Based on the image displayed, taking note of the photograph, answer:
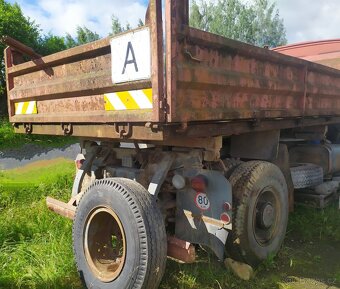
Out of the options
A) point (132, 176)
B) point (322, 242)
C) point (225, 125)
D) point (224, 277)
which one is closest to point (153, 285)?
point (224, 277)

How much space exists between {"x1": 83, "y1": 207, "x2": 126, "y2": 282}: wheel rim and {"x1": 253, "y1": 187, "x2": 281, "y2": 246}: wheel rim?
3.95 feet

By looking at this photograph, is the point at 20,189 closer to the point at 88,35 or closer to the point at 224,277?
the point at 224,277

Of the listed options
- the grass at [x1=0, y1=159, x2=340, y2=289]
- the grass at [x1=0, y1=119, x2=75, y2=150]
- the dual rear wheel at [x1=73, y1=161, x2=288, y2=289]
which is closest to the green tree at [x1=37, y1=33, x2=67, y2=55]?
the grass at [x1=0, y1=119, x2=75, y2=150]

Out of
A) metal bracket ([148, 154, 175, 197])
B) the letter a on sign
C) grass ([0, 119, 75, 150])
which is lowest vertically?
metal bracket ([148, 154, 175, 197])

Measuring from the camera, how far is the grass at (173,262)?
10.0 ft

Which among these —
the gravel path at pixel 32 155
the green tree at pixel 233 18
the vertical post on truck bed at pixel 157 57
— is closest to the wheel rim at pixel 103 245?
the vertical post on truck bed at pixel 157 57

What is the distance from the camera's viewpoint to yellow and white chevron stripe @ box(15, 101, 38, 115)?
12.1 feet

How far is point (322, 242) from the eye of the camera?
13.2 ft

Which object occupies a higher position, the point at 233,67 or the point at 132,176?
the point at 233,67

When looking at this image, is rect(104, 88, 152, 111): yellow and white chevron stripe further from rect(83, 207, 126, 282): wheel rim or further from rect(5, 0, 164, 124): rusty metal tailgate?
rect(83, 207, 126, 282): wheel rim

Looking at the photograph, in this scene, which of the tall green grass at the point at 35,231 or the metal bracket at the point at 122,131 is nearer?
the metal bracket at the point at 122,131

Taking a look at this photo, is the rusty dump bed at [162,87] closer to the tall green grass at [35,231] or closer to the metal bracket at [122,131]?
the metal bracket at [122,131]

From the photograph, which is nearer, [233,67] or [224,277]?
[233,67]

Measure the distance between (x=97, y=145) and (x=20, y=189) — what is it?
1940 mm
